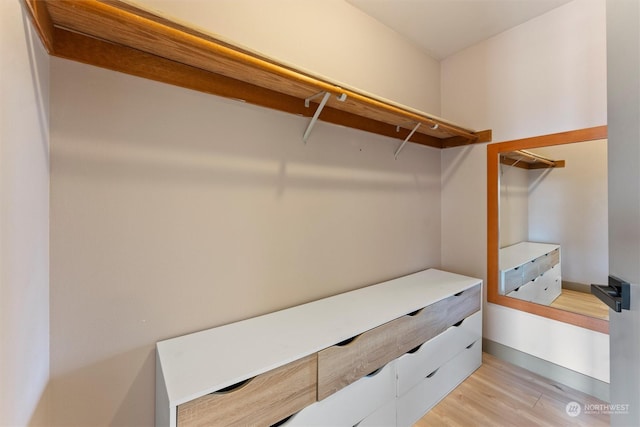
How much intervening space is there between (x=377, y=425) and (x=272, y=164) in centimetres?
142

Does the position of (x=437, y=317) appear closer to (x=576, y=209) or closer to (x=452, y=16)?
(x=576, y=209)

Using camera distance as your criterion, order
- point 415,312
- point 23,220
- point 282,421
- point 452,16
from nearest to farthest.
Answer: point 23,220 → point 282,421 → point 415,312 → point 452,16

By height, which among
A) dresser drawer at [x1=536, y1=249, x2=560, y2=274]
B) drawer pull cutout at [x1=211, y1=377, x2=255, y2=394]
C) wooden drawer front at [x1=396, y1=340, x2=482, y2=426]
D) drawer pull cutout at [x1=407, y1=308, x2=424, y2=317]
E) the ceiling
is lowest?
wooden drawer front at [x1=396, y1=340, x2=482, y2=426]

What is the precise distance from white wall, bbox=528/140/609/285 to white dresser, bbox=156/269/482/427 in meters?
0.73

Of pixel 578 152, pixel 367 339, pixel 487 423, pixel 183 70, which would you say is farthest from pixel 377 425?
pixel 578 152

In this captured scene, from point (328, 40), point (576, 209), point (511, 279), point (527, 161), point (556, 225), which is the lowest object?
point (511, 279)

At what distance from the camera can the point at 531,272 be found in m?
1.96

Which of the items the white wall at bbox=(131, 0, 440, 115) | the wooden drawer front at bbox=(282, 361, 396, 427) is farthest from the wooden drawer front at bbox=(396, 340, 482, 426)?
the white wall at bbox=(131, 0, 440, 115)

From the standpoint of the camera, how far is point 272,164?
1400 millimetres

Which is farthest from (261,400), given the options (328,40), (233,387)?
(328,40)

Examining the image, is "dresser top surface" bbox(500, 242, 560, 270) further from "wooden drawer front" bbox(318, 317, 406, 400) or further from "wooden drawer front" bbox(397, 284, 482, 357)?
"wooden drawer front" bbox(318, 317, 406, 400)

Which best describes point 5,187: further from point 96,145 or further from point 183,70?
point 183,70

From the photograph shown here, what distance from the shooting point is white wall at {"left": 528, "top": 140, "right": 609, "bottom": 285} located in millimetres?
1637

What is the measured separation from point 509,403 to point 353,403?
1141 millimetres
